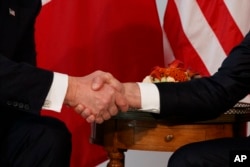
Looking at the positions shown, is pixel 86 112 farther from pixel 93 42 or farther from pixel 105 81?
pixel 93 42

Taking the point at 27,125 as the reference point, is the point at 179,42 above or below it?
above

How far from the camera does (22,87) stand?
102 centimetres

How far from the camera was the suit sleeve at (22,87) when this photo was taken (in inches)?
40.1

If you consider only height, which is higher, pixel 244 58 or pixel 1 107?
pixel 244 58

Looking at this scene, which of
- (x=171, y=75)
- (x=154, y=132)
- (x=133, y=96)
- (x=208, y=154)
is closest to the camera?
(x=208, y=154)

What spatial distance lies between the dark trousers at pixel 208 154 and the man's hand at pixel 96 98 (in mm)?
249

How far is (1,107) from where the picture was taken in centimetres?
115

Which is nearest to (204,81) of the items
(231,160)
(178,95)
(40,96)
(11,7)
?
(178,95)

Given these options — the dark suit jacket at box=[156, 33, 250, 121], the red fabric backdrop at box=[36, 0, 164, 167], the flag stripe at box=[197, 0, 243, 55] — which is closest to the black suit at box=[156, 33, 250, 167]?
the dark suit jacket at box=[156, 33, 250, 121]

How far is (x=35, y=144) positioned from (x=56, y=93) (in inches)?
4.7

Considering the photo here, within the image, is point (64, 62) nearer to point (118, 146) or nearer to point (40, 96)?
point (118, 146)

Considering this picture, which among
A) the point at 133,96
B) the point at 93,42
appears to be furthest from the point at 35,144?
the point at 93,42

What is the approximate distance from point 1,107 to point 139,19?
2.98ft

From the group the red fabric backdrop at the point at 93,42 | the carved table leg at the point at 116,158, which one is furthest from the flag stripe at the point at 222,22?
the carved table leg at the point at 116,158
